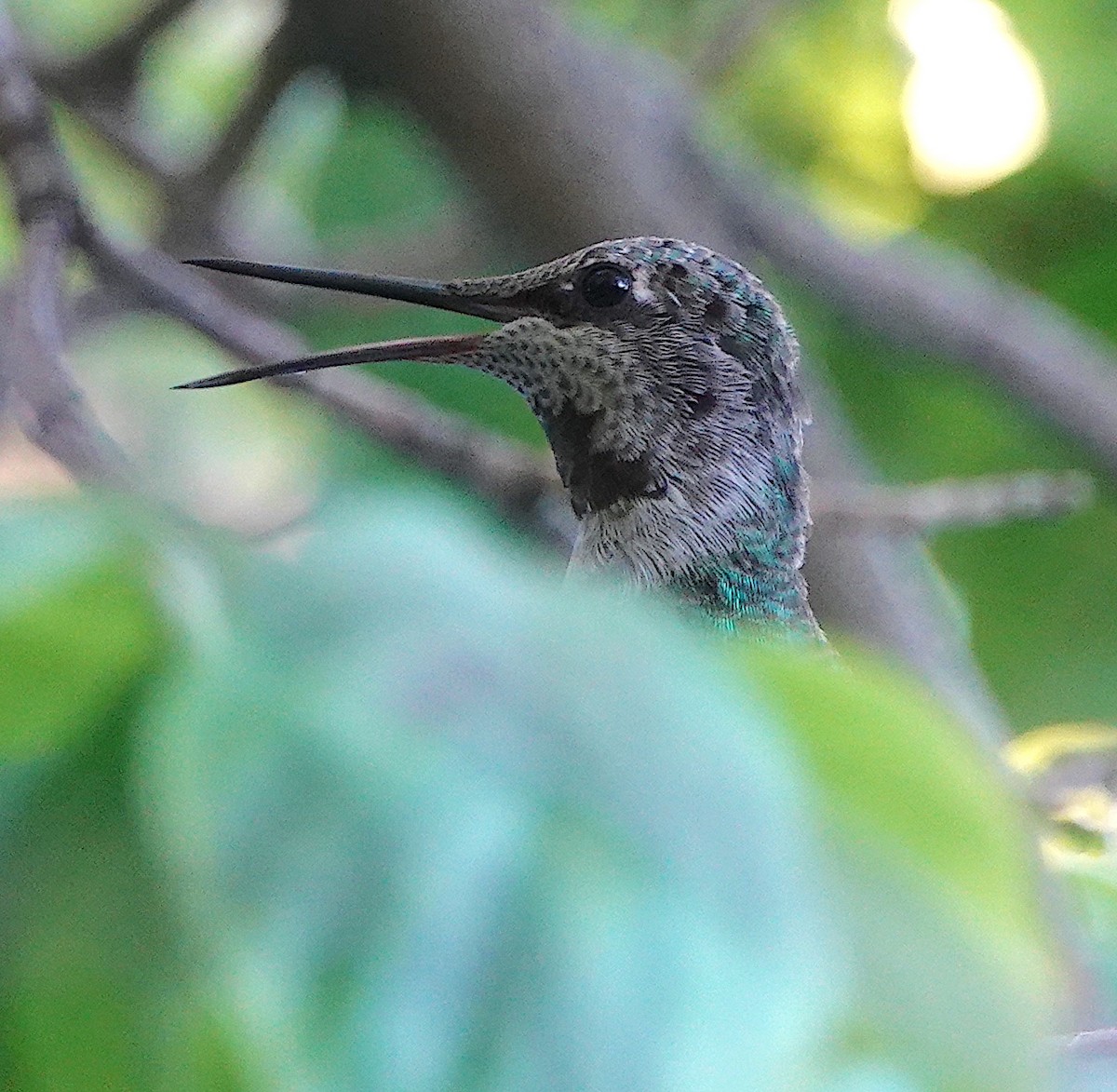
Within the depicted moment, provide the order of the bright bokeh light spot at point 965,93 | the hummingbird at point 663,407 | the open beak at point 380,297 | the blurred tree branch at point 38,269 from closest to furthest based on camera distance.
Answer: the blurred tree branch at point 38,269 < the open beak at point 380,297 < the hummingbird at point 663,407 < the bright bokeh light spot at point 965,93

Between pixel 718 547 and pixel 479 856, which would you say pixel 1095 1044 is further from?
pixel 718 547

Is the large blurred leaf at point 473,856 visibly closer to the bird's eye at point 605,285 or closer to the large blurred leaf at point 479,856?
the large blurred leaf at point 479,856

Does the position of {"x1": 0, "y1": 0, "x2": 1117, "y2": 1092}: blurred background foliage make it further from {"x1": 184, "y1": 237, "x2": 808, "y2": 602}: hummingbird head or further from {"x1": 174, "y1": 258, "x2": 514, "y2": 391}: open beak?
{"x1": 184, "y1": 237, "x2": 808, "y2": 602}: hummingbird head

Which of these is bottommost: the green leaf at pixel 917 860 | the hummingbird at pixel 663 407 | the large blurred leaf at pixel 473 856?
the large blurred leaf at pixel 473 856

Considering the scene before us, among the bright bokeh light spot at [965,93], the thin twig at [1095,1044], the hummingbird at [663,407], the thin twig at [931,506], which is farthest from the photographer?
the bright bokeh light spot at [965,93]

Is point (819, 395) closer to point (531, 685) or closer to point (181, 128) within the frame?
point (181, 128)

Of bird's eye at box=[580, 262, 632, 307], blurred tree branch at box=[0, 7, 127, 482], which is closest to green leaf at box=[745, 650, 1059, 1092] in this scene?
blurred tree branch at box=[0, 7, 127, 482]

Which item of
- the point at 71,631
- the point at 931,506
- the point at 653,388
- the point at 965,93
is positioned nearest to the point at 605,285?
the point at 653,388

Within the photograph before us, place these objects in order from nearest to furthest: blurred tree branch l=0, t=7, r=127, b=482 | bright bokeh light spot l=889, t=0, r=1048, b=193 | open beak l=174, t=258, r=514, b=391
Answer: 1. blurred tree branch l=0, t=7, r=127, b=482
2. open beak l=174, t=258, r=514, b=391
3. bright bokeh light spot l=889, t=0, r=1048, b=193

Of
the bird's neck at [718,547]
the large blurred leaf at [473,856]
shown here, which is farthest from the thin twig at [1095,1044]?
the bird's neck at [718,547]

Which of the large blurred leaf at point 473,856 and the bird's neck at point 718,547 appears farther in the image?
the bird's neck at point 718,547
